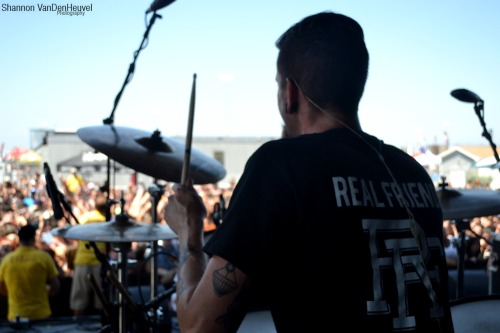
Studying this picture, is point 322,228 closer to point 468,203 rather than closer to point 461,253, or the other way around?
point 468,203

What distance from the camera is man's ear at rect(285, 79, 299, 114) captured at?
1.21 meters

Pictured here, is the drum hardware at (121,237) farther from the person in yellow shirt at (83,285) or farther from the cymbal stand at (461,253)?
the person in yellow shirt at (83,285)

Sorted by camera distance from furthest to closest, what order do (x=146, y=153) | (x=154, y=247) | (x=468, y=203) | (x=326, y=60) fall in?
1. (x=154, y=247)
2. (x=468, y=203)
3. (x=146, y=153)
4. (x=326, y=60)

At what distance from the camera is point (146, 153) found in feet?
9.09

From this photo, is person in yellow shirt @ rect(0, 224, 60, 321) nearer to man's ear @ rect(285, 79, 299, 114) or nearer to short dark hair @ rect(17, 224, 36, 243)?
short dark hair @ rect(17, 224, 36, 243)

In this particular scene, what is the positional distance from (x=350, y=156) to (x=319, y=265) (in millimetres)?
225

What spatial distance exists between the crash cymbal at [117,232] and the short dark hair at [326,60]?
6.14 feet

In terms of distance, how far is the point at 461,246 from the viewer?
3.88 m

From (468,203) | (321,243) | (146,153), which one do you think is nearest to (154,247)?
(146,153)

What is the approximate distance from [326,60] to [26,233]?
15.2 feet

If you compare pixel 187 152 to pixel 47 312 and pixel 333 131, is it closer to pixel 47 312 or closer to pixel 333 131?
pixel 333 131

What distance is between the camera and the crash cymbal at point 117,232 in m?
2.88

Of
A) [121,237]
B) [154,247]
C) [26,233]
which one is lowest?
[26,233]

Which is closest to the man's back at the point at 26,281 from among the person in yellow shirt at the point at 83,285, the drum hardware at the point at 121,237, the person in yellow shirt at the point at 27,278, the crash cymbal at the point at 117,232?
the person in yellow shirt at the point at 27,278
